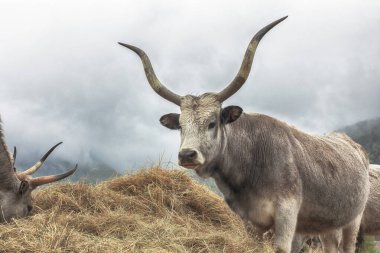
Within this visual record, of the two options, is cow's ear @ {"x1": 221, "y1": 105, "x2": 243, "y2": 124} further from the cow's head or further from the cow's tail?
the cow's tail

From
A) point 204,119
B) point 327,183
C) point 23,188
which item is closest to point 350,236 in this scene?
point 327,183

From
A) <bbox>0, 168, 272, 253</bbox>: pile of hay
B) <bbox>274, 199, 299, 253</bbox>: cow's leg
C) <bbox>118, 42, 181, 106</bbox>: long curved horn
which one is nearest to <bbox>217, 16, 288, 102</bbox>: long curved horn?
<bbox>118, 42, 181, 106</bbox>: long curved horn

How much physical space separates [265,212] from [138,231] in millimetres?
1623

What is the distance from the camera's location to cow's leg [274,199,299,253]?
658 cm

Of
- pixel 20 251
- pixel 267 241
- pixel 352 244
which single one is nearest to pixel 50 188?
pixel 20 251

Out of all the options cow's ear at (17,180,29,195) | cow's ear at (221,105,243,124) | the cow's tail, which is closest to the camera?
cow's ear at (221,105,243,124)

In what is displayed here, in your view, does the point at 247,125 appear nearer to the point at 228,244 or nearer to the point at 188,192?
the point at 228,244

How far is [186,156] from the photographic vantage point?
6.18m

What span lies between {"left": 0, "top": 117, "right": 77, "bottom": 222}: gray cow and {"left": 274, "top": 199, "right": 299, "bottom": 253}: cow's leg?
3.92 m

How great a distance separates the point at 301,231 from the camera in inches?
298

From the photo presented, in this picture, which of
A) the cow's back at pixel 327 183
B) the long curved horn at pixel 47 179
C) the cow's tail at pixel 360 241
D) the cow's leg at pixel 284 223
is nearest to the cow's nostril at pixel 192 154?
the cow's leg at pixel 284 223

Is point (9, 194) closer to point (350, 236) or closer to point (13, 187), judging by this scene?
point (13, 187)

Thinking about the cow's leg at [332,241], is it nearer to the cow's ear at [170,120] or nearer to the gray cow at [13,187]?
the cow's ear at [170,120]

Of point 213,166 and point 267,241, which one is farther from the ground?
point 213,166
